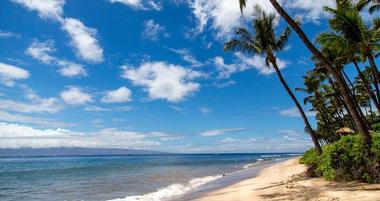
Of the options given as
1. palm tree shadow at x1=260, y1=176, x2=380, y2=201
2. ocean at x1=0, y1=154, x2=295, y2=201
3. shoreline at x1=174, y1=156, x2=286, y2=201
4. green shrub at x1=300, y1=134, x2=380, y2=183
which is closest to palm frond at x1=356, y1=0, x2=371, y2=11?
green shrub at x1=300, y1=134, x2=380, y2=183

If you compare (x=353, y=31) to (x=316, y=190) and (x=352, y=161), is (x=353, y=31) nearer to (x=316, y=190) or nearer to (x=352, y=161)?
(x=352, y=161)

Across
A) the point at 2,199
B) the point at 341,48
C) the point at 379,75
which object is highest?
the point at 341,48

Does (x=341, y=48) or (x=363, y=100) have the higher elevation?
(x=363, y=100)

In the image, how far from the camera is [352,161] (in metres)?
13.3

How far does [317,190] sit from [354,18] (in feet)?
28.1

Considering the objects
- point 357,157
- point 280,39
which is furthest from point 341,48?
point 357,157

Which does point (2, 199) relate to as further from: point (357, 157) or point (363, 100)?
point (363, 100)

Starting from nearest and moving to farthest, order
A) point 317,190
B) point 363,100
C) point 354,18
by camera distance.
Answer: point 317,190
point 354,18
point 363,100

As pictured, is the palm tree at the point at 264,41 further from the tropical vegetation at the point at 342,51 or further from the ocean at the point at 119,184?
the ocean at the point at 119,184

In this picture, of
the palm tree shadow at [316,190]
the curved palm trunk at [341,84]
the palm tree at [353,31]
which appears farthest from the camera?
the palm tree at [353,31]

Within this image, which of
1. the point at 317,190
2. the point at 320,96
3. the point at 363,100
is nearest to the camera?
the point at 317,190

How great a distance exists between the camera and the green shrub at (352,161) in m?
12.0

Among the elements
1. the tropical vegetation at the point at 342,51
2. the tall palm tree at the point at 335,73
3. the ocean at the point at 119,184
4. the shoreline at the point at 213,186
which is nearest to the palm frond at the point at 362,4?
the tropical vegetation at the point at 342,51

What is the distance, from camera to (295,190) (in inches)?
531
